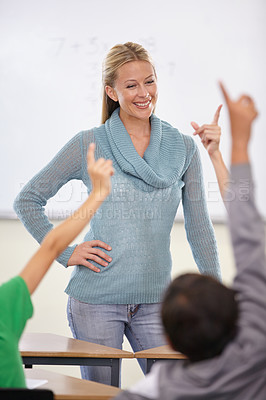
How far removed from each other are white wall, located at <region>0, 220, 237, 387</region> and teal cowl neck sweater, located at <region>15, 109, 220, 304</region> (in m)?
1.23

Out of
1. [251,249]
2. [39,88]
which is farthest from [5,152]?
[251,249]

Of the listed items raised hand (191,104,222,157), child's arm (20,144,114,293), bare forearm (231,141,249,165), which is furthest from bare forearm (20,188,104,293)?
raised hand (191,104,222,157)

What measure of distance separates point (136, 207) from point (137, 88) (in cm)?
48

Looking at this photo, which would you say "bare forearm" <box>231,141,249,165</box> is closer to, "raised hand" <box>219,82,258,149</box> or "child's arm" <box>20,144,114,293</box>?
"raised hand" <box>219,82,258,149</box>

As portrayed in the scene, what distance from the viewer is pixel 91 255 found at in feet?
7.31

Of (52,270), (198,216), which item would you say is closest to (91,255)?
(198,216)

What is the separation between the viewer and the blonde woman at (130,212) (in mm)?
2191

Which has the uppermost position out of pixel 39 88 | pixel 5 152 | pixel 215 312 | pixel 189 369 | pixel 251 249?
pixel 39 88

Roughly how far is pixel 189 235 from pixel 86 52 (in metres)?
1.67

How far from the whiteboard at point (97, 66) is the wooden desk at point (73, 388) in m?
1.78

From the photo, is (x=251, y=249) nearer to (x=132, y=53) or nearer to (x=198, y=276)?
(x=198, y=276)

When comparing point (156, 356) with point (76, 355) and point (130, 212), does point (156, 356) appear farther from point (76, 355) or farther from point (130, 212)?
point (130, 212)

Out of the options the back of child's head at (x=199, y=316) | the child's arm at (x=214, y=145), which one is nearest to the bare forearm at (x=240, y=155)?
the back of child's head at (x=199, y=316)

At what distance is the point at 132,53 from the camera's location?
2.26 m
